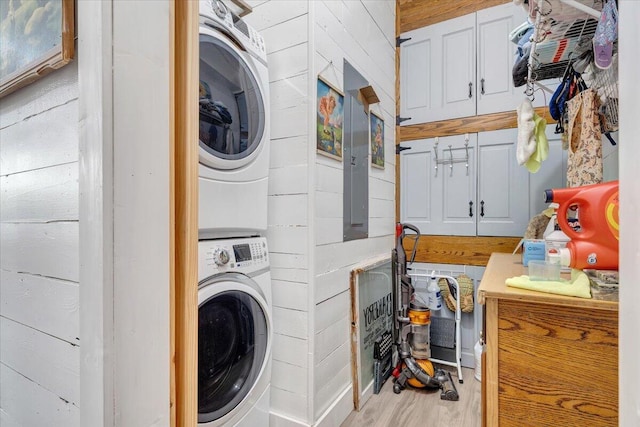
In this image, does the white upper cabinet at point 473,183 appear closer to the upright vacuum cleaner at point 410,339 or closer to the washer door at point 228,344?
the upright vacuum cleaner at point 410,339

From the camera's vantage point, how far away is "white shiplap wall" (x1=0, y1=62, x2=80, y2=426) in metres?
0.63

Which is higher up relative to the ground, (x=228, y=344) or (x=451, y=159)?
(x=451, y=159)

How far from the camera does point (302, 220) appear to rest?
1.59m

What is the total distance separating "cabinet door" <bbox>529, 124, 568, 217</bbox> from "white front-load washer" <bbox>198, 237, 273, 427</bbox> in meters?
1.97

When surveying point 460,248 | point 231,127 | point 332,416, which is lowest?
point 332,416

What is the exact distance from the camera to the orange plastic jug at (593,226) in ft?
3.10

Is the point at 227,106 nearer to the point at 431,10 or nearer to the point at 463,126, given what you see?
the point at 463,126

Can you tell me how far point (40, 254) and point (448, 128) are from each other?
2.59m

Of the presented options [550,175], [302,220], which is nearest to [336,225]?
[302,220]

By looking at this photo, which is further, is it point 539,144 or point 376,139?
point 376,139

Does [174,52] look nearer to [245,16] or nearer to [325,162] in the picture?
[325,162]

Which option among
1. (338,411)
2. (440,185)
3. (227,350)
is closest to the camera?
(227,350)

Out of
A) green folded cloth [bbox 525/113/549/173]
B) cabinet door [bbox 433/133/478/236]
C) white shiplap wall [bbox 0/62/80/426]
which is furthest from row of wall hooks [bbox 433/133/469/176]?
white shiplap wall [bbox 0/62/80/426]
